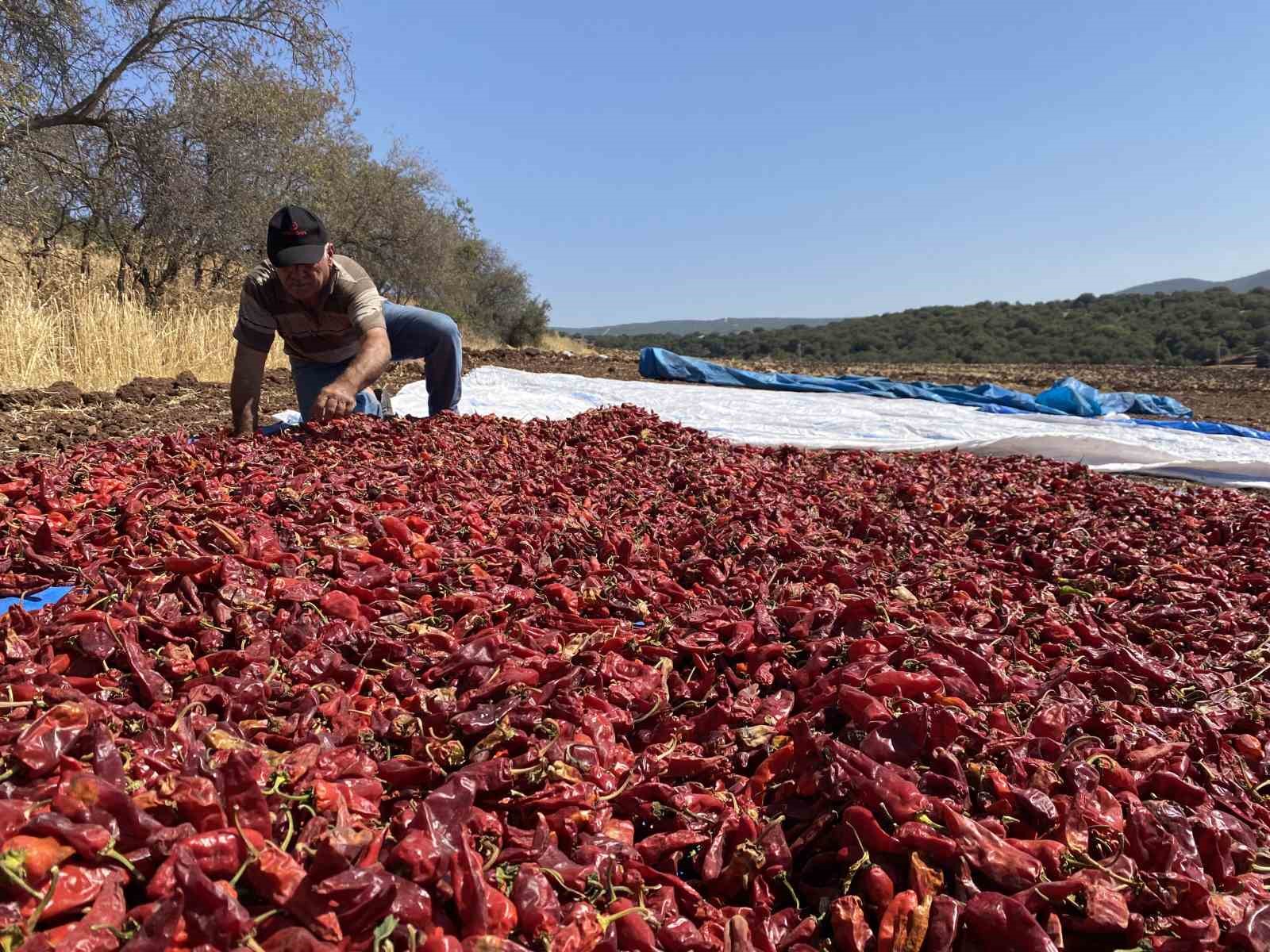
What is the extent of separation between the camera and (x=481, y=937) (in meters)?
1.78

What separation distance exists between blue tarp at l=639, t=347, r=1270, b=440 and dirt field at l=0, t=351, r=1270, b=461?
2.87 ft

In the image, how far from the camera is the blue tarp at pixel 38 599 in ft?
11.1

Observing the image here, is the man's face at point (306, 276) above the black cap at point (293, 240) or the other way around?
the other way around

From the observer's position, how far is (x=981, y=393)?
55.0ft

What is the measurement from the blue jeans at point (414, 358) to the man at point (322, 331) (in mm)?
10

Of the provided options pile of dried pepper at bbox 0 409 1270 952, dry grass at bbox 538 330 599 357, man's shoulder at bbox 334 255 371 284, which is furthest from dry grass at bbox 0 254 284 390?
dry grass at bbox 538 330 599 357

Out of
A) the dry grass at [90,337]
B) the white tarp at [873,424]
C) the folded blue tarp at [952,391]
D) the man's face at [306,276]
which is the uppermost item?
the man's face at [306,276]

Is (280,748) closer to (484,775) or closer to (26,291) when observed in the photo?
(484,775)

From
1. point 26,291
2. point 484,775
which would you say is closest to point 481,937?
point 484,775

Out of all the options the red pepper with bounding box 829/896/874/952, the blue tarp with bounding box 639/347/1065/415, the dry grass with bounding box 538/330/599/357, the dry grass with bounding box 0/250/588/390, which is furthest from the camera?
the dry grass with bounding box 538/330/599/357

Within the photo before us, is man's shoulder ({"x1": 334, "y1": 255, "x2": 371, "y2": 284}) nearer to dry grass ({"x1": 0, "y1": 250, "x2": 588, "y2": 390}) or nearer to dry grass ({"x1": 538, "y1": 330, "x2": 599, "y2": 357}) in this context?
dry grass ({"x1": 0, "y1": 250, "x2": 588, "y2": 390})

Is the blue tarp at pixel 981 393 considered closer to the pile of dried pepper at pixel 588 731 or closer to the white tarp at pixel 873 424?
the white tarp at pixel 873 424

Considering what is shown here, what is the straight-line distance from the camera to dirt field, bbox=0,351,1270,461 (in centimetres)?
832

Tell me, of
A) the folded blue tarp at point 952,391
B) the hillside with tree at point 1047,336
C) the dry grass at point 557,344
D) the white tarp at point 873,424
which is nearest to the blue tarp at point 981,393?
the folded blue tarp at point 952,391
